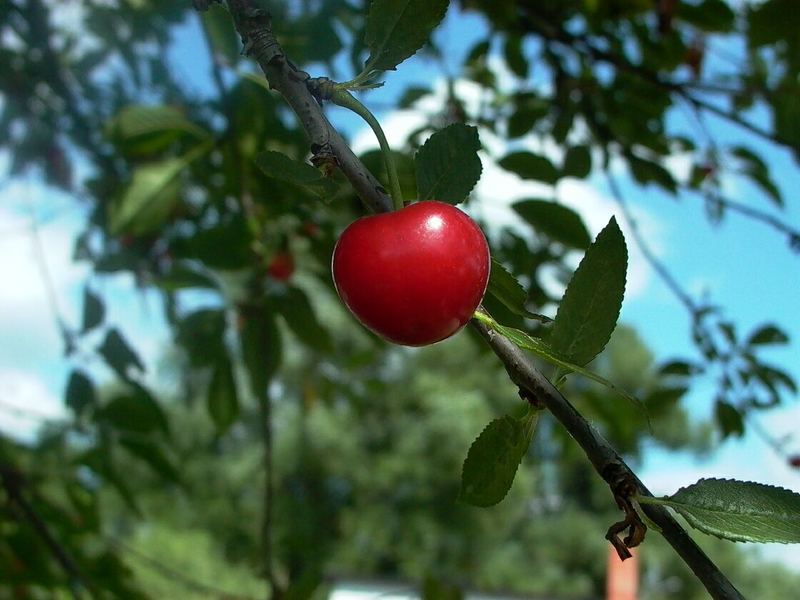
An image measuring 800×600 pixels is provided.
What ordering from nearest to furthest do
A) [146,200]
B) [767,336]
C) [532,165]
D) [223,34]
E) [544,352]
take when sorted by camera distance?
[544,352], [532,165], [223,34], [146,200], [767,336]

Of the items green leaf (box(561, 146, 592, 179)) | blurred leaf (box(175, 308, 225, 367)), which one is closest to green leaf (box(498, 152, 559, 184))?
green leaf (box(561, 146, 592, 179))

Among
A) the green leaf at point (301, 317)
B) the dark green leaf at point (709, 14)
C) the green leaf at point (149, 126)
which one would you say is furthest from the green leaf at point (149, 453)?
the dark green leaf at point (709, 14)

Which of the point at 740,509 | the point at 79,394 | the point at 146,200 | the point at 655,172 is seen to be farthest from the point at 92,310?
the point at 740,509

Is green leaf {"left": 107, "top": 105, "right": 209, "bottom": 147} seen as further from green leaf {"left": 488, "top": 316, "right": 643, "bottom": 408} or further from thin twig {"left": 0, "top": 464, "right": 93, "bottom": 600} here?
green leaf {"left": 488, "top": 316, "right": 643, "bottom": 408}

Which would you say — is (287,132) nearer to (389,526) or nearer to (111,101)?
(111,101)

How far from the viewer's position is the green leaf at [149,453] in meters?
1.08

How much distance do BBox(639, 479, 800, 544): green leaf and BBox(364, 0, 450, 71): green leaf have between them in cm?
22

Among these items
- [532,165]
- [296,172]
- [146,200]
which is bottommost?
[296,172]

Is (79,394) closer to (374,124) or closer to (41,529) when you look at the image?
(41,529)

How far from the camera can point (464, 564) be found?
9.96 m

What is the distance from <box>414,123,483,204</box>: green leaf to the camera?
38 cm

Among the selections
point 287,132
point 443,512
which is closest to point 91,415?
point 287,132

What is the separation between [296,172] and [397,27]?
0.29ft

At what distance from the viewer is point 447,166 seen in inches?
Result: 15.2
